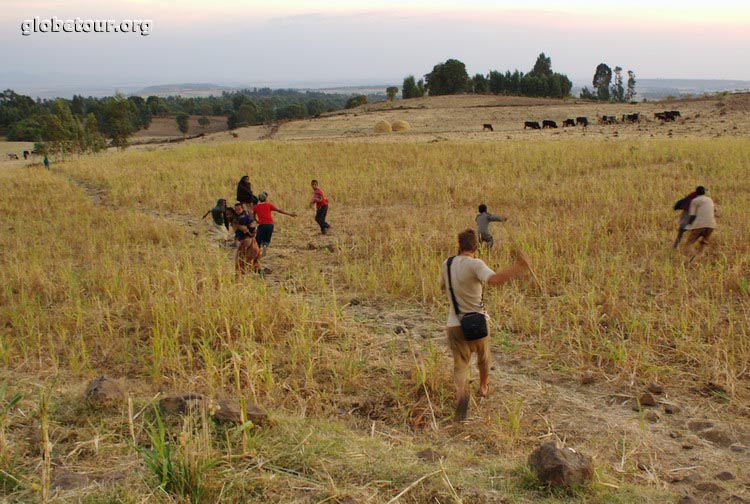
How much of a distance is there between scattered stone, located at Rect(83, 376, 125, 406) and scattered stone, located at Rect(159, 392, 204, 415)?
→ 378 millimetres

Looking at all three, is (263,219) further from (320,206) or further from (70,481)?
(70,481)

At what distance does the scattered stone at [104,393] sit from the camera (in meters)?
4.48

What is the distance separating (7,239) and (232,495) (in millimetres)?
9845

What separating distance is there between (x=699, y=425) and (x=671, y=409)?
269 mm

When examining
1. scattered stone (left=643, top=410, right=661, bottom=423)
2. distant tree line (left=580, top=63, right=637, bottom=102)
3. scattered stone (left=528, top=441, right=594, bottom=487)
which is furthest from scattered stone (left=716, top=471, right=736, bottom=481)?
distant tree line (left=580, top=63, right=637, bottom=102)

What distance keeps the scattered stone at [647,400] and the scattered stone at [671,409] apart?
10 cm

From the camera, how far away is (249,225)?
8602mm

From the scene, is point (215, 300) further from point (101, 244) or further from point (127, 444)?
point (101, 244)

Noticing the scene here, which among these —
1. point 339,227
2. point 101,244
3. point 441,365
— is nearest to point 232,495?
point 441,365

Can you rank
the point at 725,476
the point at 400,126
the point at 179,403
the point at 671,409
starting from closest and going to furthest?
the point at 725,476 → the point at 179,403 → the point at 671,409 → the point at 400,126

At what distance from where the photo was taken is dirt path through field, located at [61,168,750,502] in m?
3.88

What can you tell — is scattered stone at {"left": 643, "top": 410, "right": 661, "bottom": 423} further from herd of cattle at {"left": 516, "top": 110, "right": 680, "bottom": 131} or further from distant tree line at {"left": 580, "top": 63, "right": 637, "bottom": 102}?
distant tree line at {"left": 580, "top": 63, "right": 637, "bottom": 102}

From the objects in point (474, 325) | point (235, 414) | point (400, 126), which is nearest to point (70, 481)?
point (235, 414)

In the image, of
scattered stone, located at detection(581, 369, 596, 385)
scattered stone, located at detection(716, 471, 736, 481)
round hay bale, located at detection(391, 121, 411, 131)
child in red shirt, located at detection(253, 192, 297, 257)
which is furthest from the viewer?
round hay bale, located at detection(391, 121, 411, 131)
